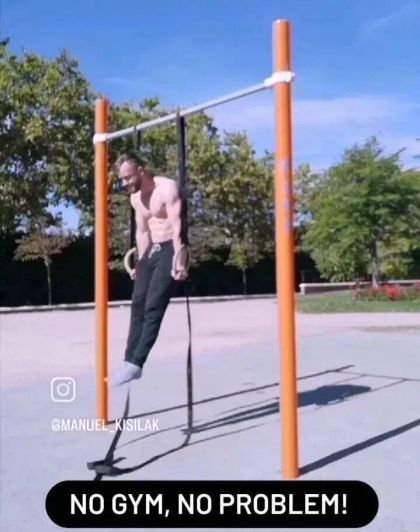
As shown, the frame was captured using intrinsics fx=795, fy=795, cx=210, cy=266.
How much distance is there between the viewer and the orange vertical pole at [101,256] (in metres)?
5.75

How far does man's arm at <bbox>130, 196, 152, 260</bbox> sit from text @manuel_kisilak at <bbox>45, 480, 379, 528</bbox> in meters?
1.47

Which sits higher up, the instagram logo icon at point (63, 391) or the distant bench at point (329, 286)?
the distant bench at point (329, 286)

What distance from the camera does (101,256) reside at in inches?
230

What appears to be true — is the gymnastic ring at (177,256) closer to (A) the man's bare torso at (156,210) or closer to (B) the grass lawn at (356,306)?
(A) the man's bare torso at (156,210)

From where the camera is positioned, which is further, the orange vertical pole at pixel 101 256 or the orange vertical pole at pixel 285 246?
the orange vertical pole at pixel 101 256

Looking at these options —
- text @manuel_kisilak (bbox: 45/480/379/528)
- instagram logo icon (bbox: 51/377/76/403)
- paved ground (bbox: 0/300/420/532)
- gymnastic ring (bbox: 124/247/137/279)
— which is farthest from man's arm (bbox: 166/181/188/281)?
instagram logo icon (bbox: 51/377/76/403)

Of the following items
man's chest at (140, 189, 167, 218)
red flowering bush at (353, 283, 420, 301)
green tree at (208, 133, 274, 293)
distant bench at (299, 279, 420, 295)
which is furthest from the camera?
distant bench at (299, 279, 420, 295)

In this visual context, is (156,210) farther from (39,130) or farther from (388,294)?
(39,130)

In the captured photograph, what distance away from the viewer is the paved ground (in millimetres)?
4602

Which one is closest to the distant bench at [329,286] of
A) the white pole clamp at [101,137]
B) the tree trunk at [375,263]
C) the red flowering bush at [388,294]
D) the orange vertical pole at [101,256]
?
the tree trunk at [375,263]

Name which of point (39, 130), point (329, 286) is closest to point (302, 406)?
A: point (39, 130)

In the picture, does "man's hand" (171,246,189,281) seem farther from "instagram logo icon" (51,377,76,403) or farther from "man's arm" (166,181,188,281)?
"instagram logo icon" (51,377,76,403)

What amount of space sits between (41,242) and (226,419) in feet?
70.8

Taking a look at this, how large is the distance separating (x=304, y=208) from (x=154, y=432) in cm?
2822
